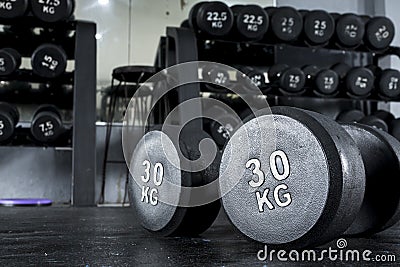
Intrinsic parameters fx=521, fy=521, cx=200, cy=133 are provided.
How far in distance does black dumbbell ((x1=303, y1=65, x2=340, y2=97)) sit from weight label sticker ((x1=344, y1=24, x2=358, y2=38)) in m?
0.25

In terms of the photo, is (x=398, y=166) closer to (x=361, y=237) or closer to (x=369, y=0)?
(x=361, y=237)

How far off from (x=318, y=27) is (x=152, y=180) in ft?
7.67

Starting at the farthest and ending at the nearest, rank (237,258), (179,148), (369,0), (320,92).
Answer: (369,0)
(320,92)
(179,148)
(237,258)

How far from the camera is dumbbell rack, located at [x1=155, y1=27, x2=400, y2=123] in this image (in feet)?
9.64

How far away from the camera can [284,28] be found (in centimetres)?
292

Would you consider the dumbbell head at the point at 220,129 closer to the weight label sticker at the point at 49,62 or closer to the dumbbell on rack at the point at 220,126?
the dumbbell on rack at the point at 220,126

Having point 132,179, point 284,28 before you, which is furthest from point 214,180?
point 284,28

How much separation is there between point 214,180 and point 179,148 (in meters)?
0.08

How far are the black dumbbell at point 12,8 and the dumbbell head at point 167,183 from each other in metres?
1.79

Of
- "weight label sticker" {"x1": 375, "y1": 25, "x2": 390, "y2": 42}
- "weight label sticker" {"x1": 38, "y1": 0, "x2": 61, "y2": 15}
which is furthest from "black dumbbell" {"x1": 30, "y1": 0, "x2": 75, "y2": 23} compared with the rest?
"weight label sticker" {"x1": 375, "y1": 25, "x2": 390, "y2": 42}

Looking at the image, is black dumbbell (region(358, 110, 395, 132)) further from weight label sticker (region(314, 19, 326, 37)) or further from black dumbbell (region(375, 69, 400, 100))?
Result: weight label sticker (region(314, 19, 326, 37))

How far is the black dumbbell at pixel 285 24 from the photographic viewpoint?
292 cm

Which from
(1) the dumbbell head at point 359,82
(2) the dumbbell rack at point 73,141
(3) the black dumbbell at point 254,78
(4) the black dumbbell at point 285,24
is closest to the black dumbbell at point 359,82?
(1) the dumbbell head at point 359,82

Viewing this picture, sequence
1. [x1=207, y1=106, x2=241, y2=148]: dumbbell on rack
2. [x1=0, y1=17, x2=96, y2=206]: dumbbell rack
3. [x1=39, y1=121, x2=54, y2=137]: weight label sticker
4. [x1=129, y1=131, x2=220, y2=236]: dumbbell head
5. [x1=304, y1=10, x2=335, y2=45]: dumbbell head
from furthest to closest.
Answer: [x1=304, y1=10, x2=335, y2=45]: dumbbell head, [x1=207, y1=106, x2=241, y2=148]: dumbbell on rack, [x1=39, y1=121, x2=54, y2=137]: weight label sticker, [x1=0, y1=17, x2=96, y2=206]: dumbbell rack, [x1=129, y1=131, x2=220, y2=236]: dumbbell head
